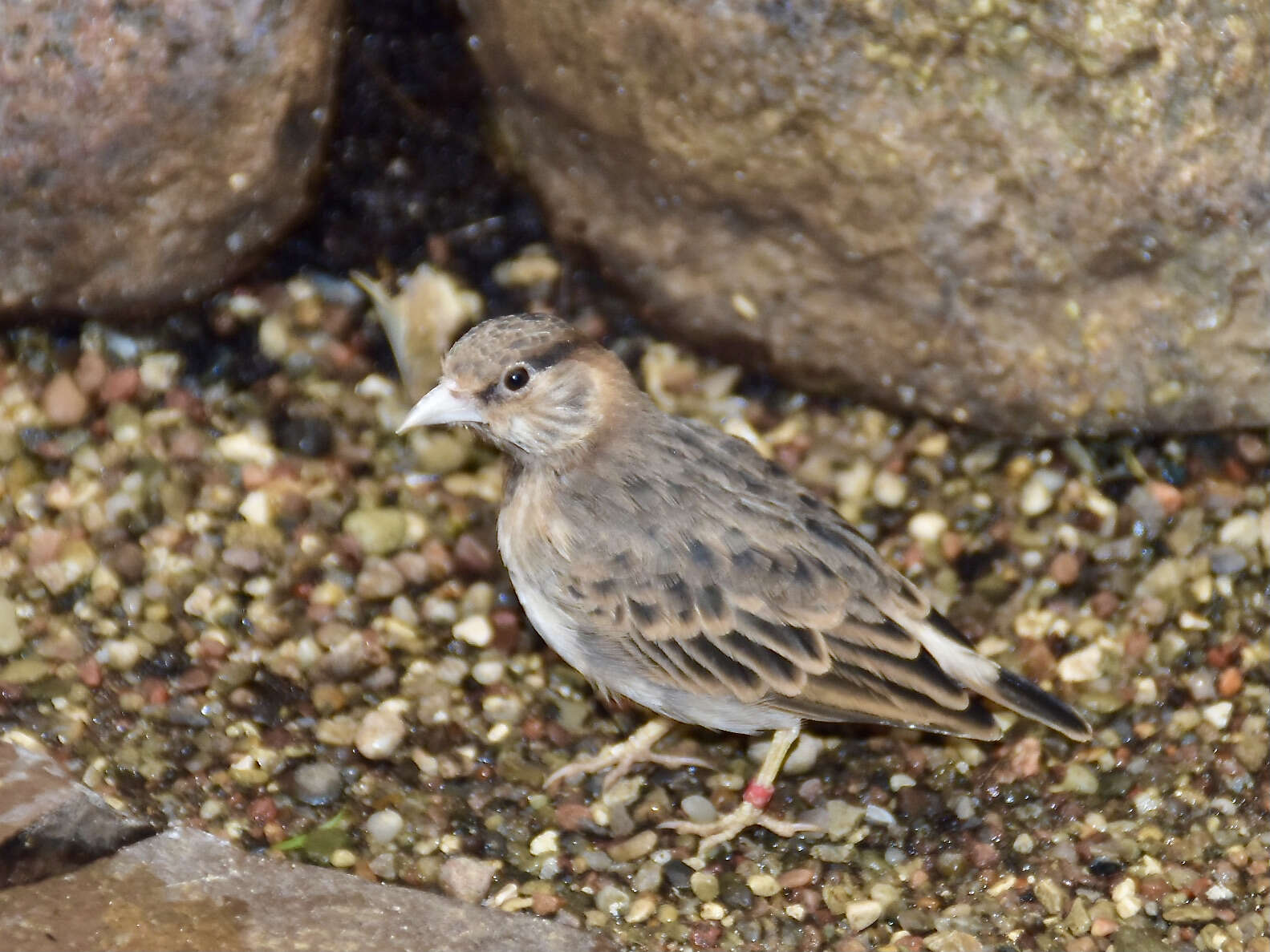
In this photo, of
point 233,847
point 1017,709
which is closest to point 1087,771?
point 1017,709

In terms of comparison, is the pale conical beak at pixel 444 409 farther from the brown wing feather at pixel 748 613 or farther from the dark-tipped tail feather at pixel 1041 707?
the dark-tipped tail feather at pixel 1041 707

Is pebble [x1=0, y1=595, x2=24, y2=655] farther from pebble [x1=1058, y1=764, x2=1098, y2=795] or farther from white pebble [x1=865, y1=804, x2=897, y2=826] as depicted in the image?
pebble [x1=1058, y1=764, x2=1098, y2=795]

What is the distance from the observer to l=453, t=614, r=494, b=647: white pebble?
15.9 ft

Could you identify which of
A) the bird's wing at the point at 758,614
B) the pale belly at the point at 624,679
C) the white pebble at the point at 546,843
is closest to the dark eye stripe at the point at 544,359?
the bird's wing at the point at 758,614

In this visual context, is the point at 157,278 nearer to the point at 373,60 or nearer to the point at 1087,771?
the point at 373,60

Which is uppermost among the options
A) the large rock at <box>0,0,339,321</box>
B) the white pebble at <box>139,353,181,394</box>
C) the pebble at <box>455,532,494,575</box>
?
the large rock at <box>0,0,339,321</box>

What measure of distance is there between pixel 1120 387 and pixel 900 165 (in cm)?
107

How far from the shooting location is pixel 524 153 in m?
5.53

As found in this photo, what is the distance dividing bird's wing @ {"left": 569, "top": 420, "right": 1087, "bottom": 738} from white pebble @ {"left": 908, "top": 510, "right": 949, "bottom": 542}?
77cm

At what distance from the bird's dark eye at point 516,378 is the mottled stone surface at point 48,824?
153cm

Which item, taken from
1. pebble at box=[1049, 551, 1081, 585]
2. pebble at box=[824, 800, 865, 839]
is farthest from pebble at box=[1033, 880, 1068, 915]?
pebble at box=[1049, 551, 1081, 585]

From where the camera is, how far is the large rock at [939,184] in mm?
4434

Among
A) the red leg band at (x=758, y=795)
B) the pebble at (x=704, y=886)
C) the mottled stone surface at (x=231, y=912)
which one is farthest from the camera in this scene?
the red leg band at (x=758, y=795)

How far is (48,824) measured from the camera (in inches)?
147
